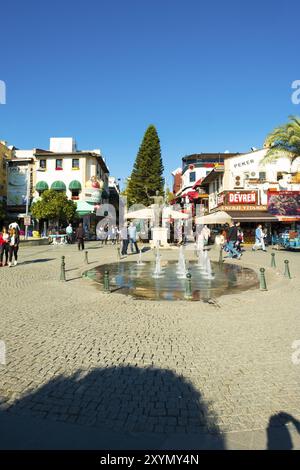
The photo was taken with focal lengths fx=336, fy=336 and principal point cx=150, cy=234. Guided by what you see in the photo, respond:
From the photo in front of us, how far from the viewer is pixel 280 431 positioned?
3.17 metres

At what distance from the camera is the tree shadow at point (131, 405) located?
3201 millimetres

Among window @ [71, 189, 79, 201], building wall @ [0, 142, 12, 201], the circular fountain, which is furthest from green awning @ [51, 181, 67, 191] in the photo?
the circular fountain

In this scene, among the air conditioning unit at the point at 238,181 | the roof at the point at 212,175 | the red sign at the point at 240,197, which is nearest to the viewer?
the red sign at the point at 240,197

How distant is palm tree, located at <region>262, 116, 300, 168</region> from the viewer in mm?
25344

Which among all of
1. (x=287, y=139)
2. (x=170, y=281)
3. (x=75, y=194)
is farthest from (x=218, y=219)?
(x=75, y=194)

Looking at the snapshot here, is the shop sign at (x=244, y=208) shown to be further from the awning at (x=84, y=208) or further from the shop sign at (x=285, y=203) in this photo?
the awning at (x=84, y=208)

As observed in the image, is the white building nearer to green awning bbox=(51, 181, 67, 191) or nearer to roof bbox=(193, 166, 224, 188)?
green awning bbox=(51, 181, 67, 191)

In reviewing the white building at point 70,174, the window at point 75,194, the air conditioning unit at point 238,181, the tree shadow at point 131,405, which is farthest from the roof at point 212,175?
the tree shadow at point 131,405

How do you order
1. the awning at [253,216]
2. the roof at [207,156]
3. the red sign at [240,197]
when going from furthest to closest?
the roof at [207,156]
the red sign at [240,197]
the awning at [253,216]

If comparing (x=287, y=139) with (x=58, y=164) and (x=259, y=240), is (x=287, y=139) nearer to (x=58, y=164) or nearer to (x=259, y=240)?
(x=259, y=240)

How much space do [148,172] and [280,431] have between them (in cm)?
5428

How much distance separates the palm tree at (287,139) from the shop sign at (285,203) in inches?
168
